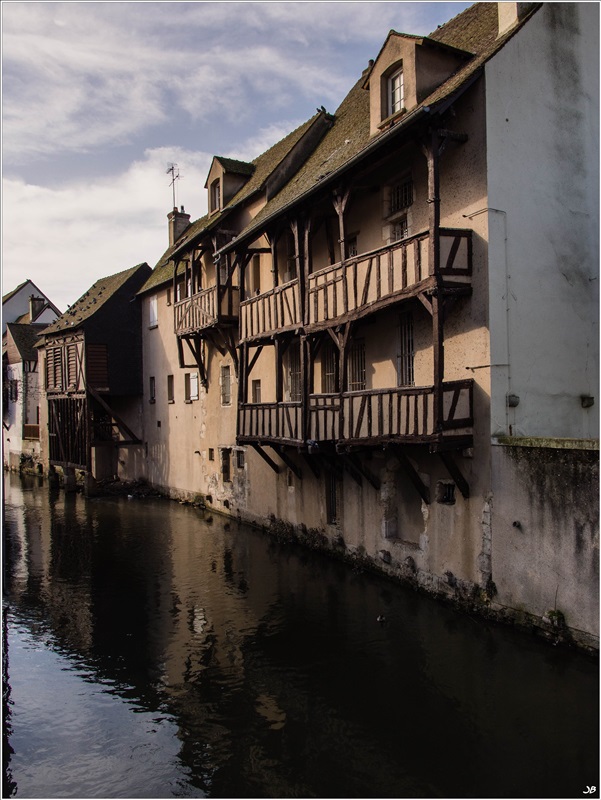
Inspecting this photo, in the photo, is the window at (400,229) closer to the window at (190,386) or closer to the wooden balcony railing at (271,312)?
the wooden balcony railing at (271,312)

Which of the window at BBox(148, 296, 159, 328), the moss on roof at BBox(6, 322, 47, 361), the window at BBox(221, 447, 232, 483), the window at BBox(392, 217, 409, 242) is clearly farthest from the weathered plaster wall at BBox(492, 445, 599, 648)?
the moss on roof at BBox(6, 322, 47, 361)

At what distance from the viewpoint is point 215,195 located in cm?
2281

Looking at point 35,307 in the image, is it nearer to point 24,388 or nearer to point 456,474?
point 24,388

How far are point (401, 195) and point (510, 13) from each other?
359cm

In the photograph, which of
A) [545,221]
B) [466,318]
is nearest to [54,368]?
[466,318]

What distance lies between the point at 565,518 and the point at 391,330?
5540 mm

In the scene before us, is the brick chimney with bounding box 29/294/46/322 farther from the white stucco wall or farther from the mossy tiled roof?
the white stucco wall

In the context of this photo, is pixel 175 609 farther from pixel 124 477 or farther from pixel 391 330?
pixel 124 477

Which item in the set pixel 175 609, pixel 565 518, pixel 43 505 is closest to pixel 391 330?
pixel 565 518

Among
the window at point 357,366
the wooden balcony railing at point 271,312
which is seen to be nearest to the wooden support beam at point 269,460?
the wooden balcony railing at point 271,312

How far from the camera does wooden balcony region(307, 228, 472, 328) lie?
10953mm

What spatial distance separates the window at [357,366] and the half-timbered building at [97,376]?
1609cm

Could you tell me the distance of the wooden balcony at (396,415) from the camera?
35.5 feet

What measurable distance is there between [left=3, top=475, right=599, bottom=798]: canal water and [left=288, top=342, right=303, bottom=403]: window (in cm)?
486
